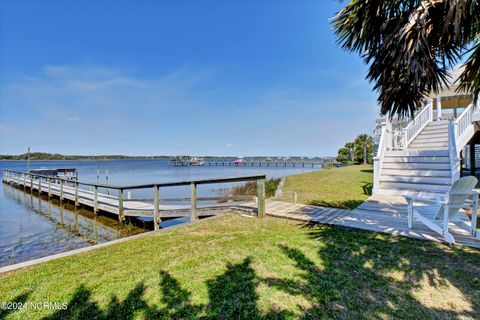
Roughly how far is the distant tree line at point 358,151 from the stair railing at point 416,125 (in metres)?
17.4

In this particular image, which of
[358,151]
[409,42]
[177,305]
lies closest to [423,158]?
[409,42]

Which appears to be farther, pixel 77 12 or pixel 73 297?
pixel 77 12

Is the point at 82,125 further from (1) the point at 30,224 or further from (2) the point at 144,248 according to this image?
(2) the point at 144,248

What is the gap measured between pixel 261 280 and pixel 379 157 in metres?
7.85

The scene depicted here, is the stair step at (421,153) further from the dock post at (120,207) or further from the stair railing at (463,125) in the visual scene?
the dock post at (120,207)

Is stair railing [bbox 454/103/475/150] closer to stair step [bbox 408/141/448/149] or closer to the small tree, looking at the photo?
stair step [bbox 408/141/448/149]

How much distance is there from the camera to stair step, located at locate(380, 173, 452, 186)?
697 cm

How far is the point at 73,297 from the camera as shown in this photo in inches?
91.7

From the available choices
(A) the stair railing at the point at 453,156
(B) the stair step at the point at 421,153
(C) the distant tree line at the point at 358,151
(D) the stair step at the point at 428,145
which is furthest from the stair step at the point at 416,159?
(C) the distant tree line at the point at 358,151

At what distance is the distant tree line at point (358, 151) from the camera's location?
30.2m

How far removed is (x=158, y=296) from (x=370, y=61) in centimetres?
416

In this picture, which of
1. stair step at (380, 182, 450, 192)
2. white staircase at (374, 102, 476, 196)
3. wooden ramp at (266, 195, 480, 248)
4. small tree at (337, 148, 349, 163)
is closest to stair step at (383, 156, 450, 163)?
white staircase at (374, 102, 476, 196)

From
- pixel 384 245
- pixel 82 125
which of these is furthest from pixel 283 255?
pixel 82 125

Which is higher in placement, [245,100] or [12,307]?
[245,100]
